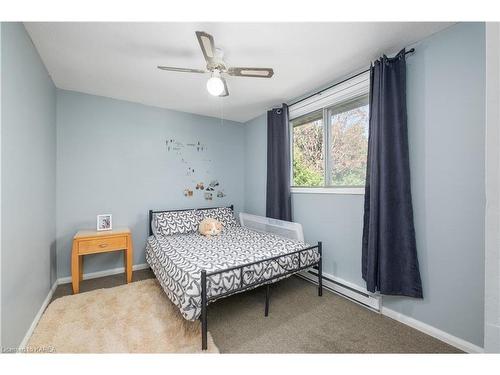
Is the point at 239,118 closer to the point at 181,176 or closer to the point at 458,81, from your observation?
the point at 181,176

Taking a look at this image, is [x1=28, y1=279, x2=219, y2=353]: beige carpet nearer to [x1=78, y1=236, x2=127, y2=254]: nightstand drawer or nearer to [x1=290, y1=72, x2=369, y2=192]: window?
[x1=78, y1=236, x2=127, y2=254]: nightstand drawer

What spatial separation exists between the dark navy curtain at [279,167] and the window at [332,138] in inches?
6.1

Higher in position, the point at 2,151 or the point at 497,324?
the point at 2,151

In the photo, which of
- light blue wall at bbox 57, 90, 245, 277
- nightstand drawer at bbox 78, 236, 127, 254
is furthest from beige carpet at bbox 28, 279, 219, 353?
light blue wall at bbox 57, 90, 245, 277

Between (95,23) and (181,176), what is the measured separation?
2189 mm

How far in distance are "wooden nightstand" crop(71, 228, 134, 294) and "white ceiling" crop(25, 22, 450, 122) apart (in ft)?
5.93

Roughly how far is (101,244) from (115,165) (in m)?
1.13

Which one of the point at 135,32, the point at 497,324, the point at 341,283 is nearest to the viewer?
the point at 497,324

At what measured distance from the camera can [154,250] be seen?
2.65 metres

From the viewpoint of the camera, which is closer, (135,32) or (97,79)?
(135,32)

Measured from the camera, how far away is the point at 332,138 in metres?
2.74

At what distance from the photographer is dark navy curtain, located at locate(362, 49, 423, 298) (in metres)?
1.88
